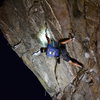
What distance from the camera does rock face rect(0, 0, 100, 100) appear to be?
40.0ft

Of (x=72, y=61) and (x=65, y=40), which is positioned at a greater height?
(x=65, y=40)

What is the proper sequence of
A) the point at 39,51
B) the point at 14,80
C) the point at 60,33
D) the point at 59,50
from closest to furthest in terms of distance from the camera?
the point at 59,50
the point at 60,33
the point at 39,51
the point at 14,80

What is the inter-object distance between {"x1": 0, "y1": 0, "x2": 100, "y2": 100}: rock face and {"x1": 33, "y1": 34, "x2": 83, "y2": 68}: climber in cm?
29

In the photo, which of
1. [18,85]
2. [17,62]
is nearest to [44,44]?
[17,62]

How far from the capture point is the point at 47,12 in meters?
12.2

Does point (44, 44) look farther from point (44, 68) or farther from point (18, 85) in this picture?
point (18, 85)

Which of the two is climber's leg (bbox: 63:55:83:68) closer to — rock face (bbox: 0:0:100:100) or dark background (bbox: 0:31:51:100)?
rock face (bbox: 0:0:100:100)

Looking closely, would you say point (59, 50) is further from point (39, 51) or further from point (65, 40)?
point (39, 51)

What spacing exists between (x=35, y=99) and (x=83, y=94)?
13.8 metres

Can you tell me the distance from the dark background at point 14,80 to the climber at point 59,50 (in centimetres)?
1201

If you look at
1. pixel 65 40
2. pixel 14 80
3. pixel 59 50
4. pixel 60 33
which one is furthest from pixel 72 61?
pixel 14 80

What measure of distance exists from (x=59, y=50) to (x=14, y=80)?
14.2 meters

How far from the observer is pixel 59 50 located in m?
11.7

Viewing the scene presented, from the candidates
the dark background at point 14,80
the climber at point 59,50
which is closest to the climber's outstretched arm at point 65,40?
the climber at point 59,50
